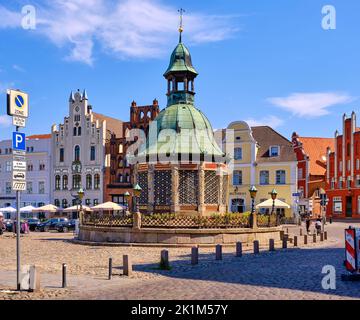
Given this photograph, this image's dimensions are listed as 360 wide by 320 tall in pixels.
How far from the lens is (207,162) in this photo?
33594 millimetres

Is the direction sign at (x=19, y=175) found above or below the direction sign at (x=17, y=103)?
below

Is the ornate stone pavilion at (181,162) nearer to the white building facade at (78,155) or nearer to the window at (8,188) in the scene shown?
the white building facade at (78,155)

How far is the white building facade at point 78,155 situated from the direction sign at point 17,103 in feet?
174

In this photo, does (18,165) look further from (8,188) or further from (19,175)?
(8,188)

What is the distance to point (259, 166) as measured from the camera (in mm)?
61844

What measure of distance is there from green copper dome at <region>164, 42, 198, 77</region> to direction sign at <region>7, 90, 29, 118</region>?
929 inches

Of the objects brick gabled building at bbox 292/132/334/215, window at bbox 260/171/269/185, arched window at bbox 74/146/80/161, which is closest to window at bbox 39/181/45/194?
arched window at bbox 74/146/80/161

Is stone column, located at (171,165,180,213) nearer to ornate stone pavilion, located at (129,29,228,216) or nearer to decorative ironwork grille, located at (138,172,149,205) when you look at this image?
ornate stone pavilion, located at (129,29,228,216)

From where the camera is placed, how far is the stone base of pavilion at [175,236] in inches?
1038

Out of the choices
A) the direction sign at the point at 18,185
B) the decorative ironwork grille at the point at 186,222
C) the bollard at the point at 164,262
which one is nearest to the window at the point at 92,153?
the decorative ironwork grille at the point at 186,222

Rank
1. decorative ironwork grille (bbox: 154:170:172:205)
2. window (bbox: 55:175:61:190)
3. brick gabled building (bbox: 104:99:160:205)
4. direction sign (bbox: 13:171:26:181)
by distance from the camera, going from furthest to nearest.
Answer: window (bbox: 55:175:61:190) < brick gabled building (bbox: 104:99:160:205) < decorative ironwork grille (bbox: 154:170:172:205) < direction sign (bbox: 13:171:26:181)

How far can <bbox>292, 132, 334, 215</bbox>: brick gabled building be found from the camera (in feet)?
242

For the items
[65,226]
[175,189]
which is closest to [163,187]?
[175,189]
